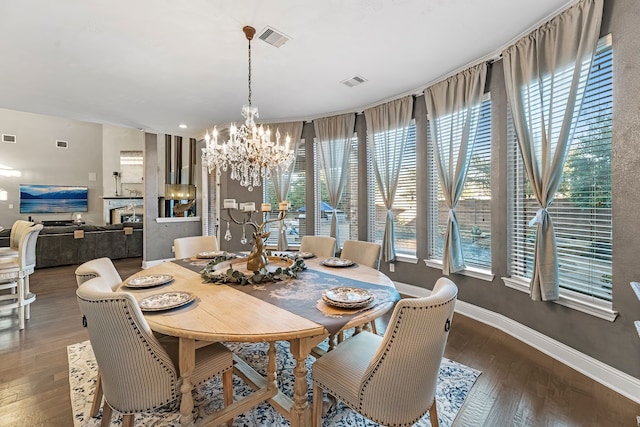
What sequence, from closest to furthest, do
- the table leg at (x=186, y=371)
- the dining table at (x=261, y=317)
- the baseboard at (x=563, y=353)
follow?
the dining table at (x=261, y=317)
the table leg at (x=186, y=371)
the baseboard at (x=563, y=353)

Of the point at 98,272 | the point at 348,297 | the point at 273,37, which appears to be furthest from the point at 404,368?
the point at 273,37

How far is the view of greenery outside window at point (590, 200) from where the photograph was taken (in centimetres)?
204

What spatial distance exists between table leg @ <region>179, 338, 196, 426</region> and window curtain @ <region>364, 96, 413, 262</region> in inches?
123

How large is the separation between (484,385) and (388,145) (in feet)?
9.84

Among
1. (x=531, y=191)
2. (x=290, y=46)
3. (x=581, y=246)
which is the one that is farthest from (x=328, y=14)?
(x=581, y=246)

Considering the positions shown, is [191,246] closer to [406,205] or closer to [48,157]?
[406,205]

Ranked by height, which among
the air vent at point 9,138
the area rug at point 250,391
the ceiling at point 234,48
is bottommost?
the area rug at point 250,391

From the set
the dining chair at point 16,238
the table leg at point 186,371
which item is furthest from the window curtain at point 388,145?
the dining chair at point 16,238

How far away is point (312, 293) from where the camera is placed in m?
1.68

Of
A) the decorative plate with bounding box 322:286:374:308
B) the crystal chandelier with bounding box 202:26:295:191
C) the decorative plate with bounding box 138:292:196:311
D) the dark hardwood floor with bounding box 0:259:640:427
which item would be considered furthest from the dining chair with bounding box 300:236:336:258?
the decorative plate with bounding box 138:292:196:311

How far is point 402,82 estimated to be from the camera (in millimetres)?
3502

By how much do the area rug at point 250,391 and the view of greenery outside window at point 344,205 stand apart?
2442 millimetres

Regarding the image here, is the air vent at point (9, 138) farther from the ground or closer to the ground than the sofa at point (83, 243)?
farther from the ground

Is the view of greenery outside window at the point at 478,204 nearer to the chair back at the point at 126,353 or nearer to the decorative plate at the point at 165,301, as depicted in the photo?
the decorative plate at the point at 165,301
